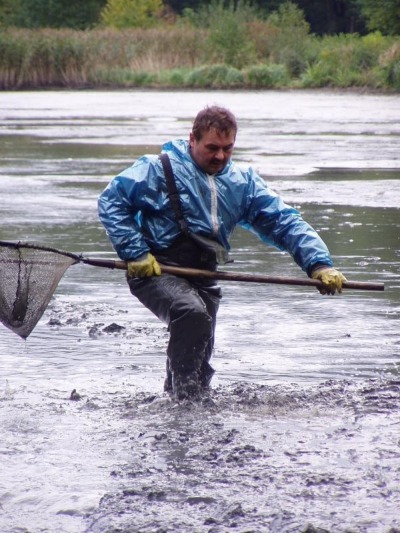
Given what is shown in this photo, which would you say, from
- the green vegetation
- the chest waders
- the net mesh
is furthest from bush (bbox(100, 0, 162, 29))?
the chest waders

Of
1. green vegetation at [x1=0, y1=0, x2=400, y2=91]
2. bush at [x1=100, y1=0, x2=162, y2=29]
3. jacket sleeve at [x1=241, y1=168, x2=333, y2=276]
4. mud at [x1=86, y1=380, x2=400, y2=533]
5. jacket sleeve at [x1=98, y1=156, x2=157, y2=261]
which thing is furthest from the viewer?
bush at [x1=100, y1=0, x2=162, y2=29]

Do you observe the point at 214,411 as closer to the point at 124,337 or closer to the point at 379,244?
the point at 124,337

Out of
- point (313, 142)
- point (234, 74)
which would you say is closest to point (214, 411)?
point (313, 142)

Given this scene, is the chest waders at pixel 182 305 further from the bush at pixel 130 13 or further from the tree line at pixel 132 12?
the tree line at pixel 132 12

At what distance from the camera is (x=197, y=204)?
530 centimetres

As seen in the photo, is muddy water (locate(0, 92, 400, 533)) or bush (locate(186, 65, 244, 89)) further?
bush (locate(186, 65, 244, 89))

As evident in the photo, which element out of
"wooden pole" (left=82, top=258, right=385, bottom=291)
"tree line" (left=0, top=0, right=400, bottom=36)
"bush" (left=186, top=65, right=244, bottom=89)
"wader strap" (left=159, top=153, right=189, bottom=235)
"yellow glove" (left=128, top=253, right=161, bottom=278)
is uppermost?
"wader strap" (left=159, top=153, right=189, bottom=235)

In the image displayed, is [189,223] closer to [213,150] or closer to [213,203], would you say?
[213,203]

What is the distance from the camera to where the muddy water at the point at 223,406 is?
13.3 ft

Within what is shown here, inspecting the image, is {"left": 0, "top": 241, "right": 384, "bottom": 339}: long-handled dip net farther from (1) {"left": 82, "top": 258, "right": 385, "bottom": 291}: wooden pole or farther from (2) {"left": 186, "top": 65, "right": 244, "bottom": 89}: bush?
(2) {"left": 186, "top": 65, "right": 244, "bottom": 89}: bush

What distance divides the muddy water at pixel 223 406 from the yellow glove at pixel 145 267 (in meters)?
0.58

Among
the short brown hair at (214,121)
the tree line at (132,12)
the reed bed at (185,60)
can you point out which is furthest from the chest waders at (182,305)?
the tree line at (132,12)

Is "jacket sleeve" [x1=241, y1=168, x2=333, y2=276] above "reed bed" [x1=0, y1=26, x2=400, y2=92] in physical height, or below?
above

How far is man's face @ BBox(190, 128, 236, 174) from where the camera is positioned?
206 inches
